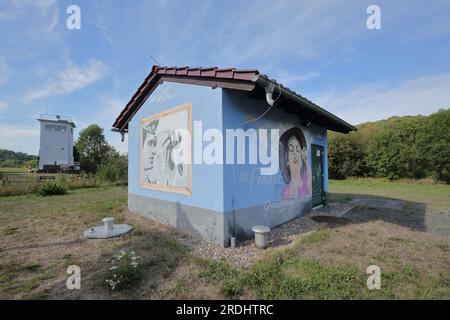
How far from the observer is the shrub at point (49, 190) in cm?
1285

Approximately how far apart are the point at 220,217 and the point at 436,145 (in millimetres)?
24989

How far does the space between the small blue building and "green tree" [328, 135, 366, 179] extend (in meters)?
18.8

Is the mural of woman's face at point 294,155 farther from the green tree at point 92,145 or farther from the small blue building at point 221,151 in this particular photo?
the green tree at point 92,145

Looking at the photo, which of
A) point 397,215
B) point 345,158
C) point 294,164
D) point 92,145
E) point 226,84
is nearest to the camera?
point 226,84

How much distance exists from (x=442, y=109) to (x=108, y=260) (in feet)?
100

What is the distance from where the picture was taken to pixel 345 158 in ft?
78.3

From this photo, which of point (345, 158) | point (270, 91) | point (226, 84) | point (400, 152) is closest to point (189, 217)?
point (226, 84)

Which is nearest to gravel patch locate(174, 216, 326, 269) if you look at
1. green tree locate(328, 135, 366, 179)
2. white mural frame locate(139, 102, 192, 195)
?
white mural frame locate(139, 102, 192, 195)

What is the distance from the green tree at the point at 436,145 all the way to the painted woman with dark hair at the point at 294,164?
→ 67.1ft

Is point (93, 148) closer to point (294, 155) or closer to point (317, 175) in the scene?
point (317, 175)

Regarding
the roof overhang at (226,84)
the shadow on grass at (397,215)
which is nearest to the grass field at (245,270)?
the shadow on grass at (397,215)

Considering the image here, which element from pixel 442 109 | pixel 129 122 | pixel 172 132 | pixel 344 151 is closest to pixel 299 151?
pixel 172 132

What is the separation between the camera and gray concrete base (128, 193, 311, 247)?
4578 millimetres

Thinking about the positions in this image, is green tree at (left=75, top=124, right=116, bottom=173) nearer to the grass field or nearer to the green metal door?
the grass field
